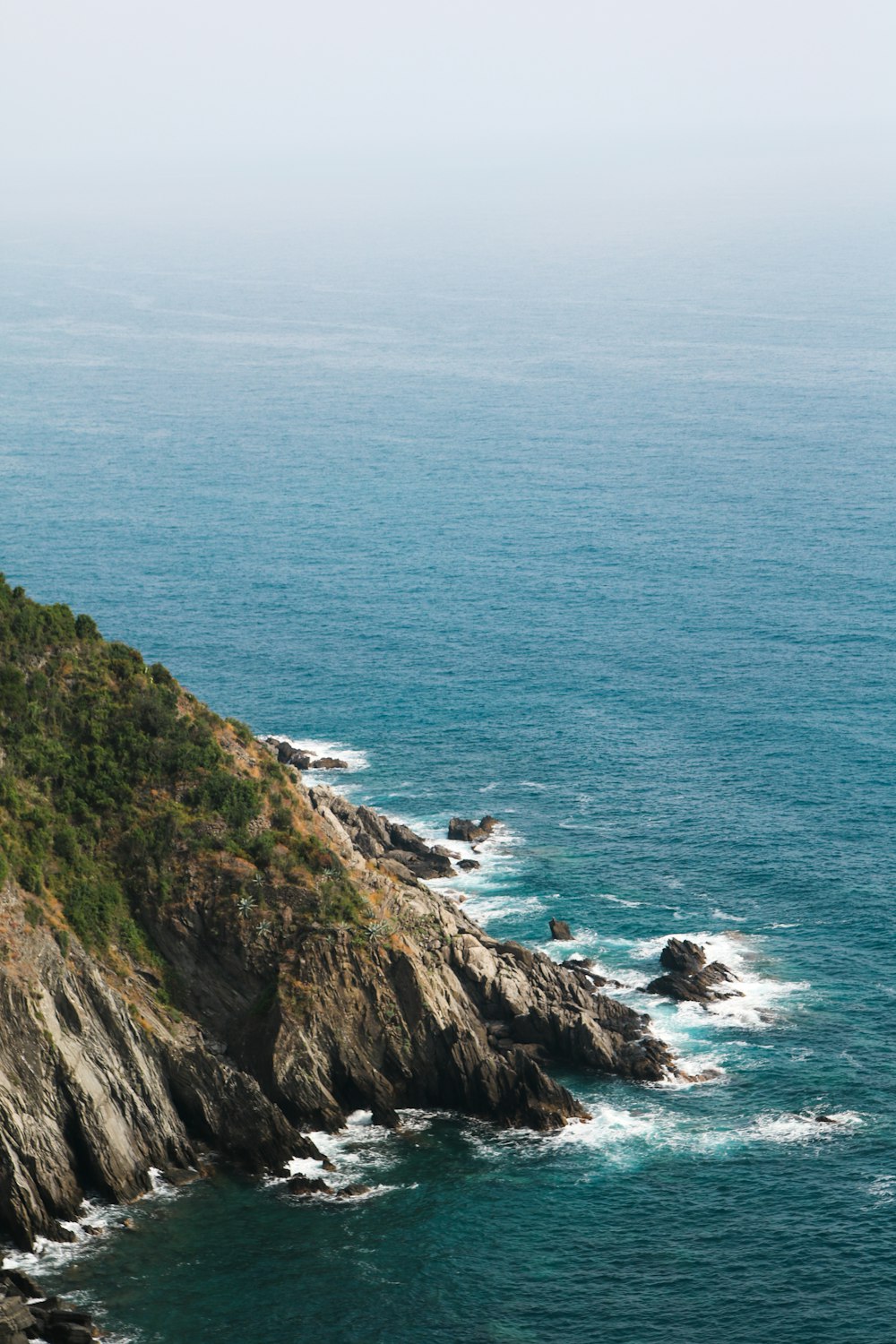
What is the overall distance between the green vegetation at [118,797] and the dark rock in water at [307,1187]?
18751mm

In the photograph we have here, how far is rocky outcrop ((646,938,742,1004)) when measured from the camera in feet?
436

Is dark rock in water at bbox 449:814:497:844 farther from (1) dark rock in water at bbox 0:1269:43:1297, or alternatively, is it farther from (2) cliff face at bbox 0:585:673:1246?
(1) dark rock in water at bbox 0:1269:43:1297

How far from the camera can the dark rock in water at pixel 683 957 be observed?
5340 inches

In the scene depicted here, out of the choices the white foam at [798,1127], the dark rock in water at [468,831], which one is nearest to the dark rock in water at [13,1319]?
the white foam at [798,1127]

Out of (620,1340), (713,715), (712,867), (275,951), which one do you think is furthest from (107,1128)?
(713,715)

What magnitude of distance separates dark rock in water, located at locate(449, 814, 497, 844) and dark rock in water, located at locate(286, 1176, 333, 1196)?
5577cm

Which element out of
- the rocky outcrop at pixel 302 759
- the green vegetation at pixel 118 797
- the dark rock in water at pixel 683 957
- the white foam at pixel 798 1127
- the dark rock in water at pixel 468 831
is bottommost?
the white foam at pixel 798 1127

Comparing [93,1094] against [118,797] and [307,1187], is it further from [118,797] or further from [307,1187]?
[118,797]

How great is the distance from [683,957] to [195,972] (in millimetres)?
39658

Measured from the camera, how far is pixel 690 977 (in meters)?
134

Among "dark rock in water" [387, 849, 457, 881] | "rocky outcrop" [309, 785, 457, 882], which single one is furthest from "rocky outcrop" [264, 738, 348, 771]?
"dark rock in water" [387, 849, 457, 881]

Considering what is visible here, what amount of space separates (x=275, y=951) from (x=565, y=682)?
86.8 metres

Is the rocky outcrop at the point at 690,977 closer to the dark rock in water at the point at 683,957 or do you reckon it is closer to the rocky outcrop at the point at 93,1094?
the dark rock in water at the point at 683,957

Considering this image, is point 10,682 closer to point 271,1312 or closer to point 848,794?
point 271,1312
